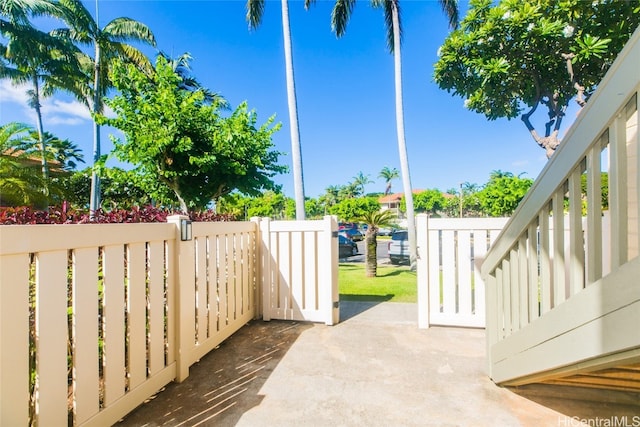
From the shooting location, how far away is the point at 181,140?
429 centimetres

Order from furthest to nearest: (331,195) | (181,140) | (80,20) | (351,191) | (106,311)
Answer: (351,191)
(331,195)
(80,20)
(181,140)
(106,311)

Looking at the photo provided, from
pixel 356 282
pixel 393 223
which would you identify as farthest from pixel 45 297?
pixel 393 223

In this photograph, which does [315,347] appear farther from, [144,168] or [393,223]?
[393,223]

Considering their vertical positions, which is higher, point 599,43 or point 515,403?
point 599,43

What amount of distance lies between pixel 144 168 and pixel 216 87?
57.0 feet

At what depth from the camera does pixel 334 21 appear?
34.1 ft

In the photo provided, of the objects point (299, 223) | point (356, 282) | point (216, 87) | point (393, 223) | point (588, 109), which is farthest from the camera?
point (216, 87)

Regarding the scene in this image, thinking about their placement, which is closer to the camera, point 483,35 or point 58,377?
point 58,377

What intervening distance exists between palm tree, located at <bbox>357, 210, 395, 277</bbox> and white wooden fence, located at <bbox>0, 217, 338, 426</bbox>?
428 centimetres

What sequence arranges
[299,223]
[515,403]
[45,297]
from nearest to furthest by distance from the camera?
[45,297] < [515,403] < [299,223]

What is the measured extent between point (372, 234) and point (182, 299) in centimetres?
548

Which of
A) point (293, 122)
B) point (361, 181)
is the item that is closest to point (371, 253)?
point (293, 122)

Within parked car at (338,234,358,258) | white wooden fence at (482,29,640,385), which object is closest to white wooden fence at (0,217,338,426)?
white wooden fence at (482,29,640,385)

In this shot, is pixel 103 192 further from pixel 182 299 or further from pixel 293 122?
pixel 182 299
